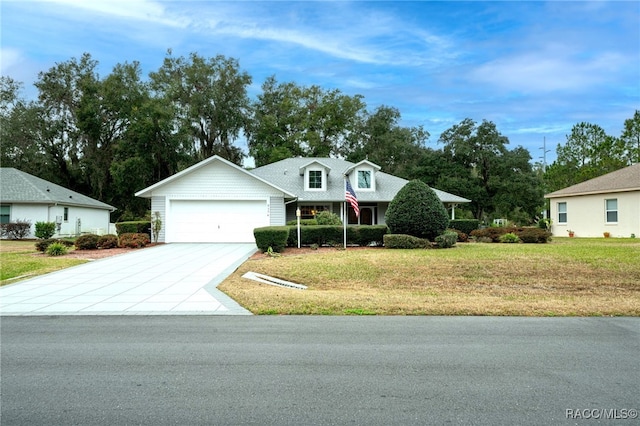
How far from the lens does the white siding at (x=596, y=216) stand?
21.3 meters

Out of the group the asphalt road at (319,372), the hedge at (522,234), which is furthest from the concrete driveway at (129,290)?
Answer: the hedge at (522,234)

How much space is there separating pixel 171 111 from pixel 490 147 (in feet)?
91.9

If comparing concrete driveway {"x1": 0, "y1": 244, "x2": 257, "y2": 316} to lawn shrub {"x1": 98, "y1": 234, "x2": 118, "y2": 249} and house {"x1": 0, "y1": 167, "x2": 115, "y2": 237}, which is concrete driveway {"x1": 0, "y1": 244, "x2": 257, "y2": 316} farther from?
house {"x1": 0, "y1": 167, "x2": 115, "y2": 237}

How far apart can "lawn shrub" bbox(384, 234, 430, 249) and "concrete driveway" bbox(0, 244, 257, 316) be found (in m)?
5.68

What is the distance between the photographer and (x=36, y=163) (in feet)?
121

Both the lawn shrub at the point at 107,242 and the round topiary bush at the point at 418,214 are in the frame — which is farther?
the lawn shrub at the point at 107,242

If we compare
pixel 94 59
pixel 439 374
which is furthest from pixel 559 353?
pixel 94 59

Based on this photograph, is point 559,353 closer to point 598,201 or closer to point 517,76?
point 517,76

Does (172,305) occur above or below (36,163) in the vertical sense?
below

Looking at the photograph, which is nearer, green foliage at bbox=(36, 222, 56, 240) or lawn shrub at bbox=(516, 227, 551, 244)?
lawn shrub at bbox=(516, 227, 551, 244)

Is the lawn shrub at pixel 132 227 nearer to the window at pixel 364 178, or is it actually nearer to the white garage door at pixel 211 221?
the white garage door at pixel 211 221

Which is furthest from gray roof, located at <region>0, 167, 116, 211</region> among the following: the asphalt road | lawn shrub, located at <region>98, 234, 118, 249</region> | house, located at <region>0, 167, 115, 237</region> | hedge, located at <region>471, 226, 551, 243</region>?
hedge, located at <region>471, 226, 551, 243</region>

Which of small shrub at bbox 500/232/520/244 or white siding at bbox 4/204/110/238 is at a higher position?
white siding at bbox 4/204/110/238

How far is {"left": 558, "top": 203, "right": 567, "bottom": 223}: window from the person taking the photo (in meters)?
25.9
